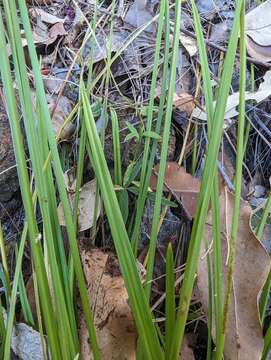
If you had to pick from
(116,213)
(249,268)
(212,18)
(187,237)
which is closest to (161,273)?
(187,237)

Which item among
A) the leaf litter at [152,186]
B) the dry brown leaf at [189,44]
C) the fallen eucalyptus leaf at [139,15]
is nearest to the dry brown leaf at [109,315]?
the leaf litter at [152,186]

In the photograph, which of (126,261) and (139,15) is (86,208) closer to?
(126,261)

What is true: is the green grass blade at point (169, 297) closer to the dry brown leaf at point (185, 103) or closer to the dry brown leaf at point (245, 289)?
the dry brown leaf at point (245, 289)

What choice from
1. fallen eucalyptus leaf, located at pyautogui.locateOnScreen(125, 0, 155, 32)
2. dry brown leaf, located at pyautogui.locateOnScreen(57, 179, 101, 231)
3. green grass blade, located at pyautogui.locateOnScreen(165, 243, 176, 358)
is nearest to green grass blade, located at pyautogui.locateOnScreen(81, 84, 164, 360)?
green grass blade, located at pyautogui.locateOnScreen(165, 243, 176, 358)

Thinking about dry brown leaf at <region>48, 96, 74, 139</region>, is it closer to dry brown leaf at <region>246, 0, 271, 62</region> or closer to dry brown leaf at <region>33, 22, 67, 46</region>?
dry brown leaf at <region>33, 22, 67, 46</region>

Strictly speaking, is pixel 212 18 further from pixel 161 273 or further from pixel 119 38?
pixel 161 273

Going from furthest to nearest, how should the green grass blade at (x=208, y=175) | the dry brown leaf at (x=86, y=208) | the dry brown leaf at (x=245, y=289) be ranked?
the dry brown leaf at (x=86, y=208) < the dry brown leaf at (x=245, y=289) < the green grass blade at (x=208, y=175)
